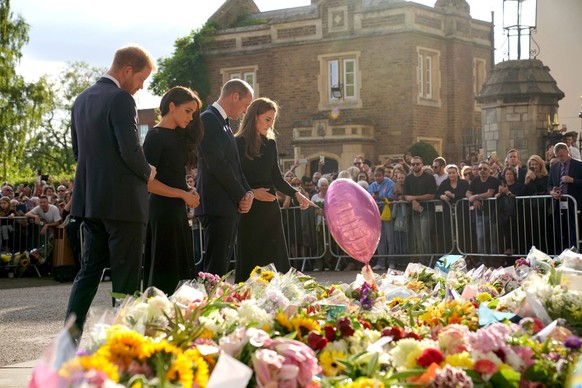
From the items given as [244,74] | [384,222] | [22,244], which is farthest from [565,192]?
[244,74]

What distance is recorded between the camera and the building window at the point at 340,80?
40938 mm

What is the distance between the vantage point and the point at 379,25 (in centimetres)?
4016

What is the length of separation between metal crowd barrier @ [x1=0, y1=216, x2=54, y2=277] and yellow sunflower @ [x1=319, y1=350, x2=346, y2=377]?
15737mm

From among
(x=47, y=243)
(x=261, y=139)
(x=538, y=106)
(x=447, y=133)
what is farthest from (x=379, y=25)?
(x=261, y=139)

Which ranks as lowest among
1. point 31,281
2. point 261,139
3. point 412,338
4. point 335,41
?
point 31,281

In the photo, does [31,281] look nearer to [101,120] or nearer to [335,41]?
[101,120]

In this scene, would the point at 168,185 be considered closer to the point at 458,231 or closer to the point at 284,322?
the point at 284,322

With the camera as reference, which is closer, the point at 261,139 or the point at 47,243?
the point at 261,139

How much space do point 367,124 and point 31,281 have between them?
2355cm

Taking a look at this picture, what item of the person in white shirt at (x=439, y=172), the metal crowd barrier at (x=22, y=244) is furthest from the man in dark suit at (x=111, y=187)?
the metal crowd barrier at (x=22, y=244)

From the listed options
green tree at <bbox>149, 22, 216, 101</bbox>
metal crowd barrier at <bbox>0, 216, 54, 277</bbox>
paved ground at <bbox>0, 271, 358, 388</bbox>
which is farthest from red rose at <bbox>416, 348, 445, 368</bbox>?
green tree at <bbox>149, 22, 216, 101</bbox>

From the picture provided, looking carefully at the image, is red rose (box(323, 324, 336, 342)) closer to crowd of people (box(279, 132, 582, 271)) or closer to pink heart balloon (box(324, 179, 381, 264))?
pink heart balloon (box(324, 179, 381, 264))

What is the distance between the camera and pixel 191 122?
735 cm

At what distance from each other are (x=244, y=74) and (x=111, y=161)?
38.5 m
